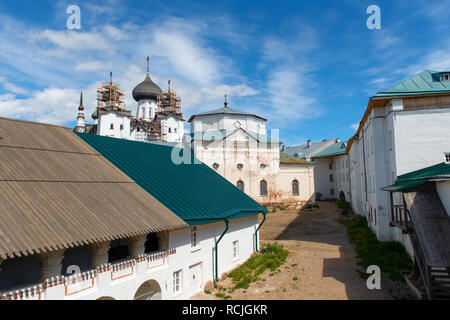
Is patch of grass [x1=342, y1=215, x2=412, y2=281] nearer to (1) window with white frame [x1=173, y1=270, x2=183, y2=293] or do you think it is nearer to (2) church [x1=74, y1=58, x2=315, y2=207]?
(1) window with white frame [x1=173, y1=270, x2=183, y2=293]

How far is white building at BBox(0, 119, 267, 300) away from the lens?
7473 millimetres

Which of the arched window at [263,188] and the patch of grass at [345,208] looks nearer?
the patch of grass at [345,208]

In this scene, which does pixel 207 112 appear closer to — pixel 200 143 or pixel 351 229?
pixel 200 143

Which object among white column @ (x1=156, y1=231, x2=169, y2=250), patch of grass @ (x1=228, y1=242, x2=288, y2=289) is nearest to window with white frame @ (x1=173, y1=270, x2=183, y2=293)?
white column @ (x1=156, y1=231, x2=169, y2=250)

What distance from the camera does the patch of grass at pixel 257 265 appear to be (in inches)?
560

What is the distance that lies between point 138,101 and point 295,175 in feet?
113

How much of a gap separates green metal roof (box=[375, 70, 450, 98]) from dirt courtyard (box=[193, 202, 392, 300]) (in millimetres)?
9711

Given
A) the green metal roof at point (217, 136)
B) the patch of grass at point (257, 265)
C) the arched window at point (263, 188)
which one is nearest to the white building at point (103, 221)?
the patch of grass at point (257, 265)

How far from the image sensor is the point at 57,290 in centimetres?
746

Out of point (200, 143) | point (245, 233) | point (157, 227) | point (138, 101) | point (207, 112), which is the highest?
point (138, 101)

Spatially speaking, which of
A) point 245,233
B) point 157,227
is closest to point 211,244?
point 245,233

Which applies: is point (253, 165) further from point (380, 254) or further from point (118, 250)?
point (118, 250)

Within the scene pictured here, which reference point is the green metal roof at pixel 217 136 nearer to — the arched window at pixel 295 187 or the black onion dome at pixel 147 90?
the arched window at pixel 295 187

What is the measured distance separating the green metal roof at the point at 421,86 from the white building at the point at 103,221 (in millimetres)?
11035
